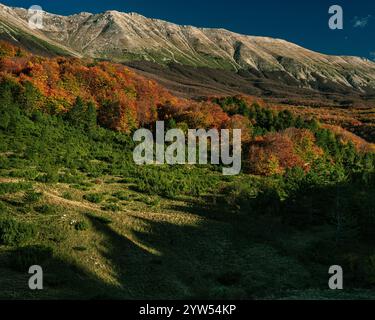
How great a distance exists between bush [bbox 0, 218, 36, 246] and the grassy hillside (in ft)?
0.20

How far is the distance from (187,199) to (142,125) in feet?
A: 113

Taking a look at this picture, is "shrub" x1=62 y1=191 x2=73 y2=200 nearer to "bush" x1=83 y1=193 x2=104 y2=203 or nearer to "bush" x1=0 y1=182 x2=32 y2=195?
"bush" x1=83 y1=193 x2=104 y2=203

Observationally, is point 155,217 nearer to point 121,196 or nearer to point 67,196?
point 121,196

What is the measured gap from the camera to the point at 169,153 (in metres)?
65.2

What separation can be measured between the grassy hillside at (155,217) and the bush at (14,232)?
0.06m

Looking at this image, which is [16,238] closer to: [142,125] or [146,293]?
[146,293]

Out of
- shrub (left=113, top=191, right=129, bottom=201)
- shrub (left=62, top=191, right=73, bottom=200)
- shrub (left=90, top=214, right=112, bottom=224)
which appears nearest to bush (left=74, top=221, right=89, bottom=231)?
shrub (left=90, top=214, right=112, bottom=224)

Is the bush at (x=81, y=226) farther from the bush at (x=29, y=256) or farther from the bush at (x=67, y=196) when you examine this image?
the bush at (x=67, y=196)

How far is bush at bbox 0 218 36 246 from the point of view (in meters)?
23.6

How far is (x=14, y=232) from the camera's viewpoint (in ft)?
79.3

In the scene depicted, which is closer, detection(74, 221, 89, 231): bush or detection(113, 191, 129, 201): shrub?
detection(74, 221, 89, 231): bush

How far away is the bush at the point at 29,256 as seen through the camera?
20.6 m

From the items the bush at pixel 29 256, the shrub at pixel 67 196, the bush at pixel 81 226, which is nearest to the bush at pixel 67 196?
the shrub at pixel 67 196
